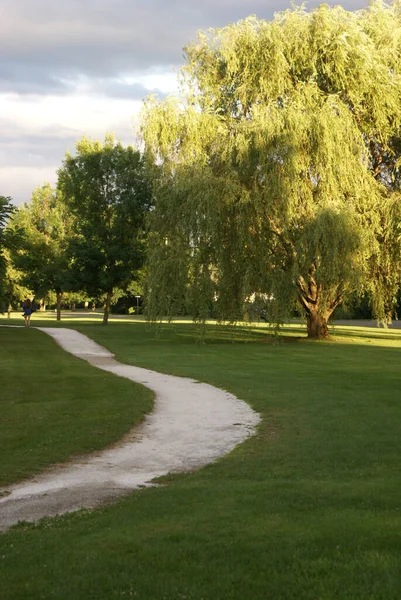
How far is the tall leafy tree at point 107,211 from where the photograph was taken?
166 ft

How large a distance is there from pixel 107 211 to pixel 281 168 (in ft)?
85.5

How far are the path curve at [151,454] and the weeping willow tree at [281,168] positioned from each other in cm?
1246

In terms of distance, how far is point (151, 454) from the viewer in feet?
34.1

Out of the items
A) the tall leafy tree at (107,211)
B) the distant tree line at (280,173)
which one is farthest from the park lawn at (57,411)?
the tall leafy tree at (107,211)

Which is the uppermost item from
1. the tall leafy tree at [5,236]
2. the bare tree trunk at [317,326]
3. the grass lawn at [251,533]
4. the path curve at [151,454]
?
the tall leafy tree at [5,236]

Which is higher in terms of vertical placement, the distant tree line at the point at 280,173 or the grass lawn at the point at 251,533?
the distant tree line at the point at 280,173

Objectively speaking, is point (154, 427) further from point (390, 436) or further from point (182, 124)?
point (182, 124)

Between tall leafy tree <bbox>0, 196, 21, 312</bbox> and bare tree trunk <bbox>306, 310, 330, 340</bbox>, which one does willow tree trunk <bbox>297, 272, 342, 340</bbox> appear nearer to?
bare tree trunk <bbox>306, 310, 330, 340</bbox>

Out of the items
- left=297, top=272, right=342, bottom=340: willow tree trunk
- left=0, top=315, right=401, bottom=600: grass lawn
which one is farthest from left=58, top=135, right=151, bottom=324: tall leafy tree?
left=0, top=315, right=401, bottom=600: grass lawn

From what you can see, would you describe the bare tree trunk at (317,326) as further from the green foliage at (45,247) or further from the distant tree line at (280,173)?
the green foliage at (45,247)

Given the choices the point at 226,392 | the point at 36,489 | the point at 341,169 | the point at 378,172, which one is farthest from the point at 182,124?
the point at 36,489

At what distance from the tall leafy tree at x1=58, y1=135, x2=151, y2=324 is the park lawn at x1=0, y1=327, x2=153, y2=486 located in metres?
27.6

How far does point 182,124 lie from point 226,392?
18.8 meters

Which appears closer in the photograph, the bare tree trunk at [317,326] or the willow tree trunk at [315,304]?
the willow tree trunk at [315,304]
